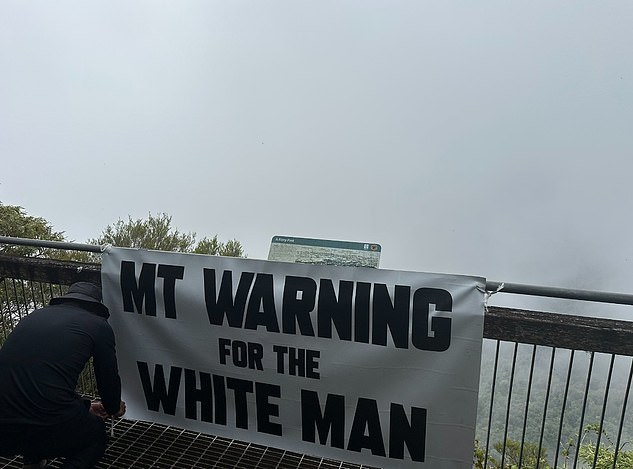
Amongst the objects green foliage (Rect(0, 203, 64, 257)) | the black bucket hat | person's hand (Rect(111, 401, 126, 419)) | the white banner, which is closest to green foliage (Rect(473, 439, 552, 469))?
the white banner

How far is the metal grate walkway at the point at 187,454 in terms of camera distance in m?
3.61

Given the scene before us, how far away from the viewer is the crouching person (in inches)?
118

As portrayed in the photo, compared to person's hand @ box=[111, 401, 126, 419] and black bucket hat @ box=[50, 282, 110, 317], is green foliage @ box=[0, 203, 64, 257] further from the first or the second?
black bucket hat @ box=[50, 282, 110, 317]

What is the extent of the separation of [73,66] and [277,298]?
179430mm

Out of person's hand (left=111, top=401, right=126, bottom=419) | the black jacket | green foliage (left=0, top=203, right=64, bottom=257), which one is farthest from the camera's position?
green foliage (left=0, top=203, right=64, bottom=257)

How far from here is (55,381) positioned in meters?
3.04

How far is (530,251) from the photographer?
12675 cm

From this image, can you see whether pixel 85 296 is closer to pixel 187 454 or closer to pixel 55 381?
pixel 55 381

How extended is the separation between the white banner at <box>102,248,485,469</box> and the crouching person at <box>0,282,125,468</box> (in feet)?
1.62

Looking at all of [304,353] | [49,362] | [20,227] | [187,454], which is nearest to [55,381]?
[49,362]

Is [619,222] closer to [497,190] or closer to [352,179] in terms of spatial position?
[497,190]

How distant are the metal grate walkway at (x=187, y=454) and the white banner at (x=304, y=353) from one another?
0.16 m

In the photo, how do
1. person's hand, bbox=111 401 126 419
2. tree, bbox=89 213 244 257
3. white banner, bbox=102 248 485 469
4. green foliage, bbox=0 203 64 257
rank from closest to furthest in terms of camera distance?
white banner, bbox=102 248 485 469, person's hand, bbox=111 401 126 419, green foliage, bbox=0 203 64 257, tree, bbox=89 213 244 257

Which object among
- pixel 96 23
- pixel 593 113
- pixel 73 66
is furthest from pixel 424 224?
pixel 96 23
